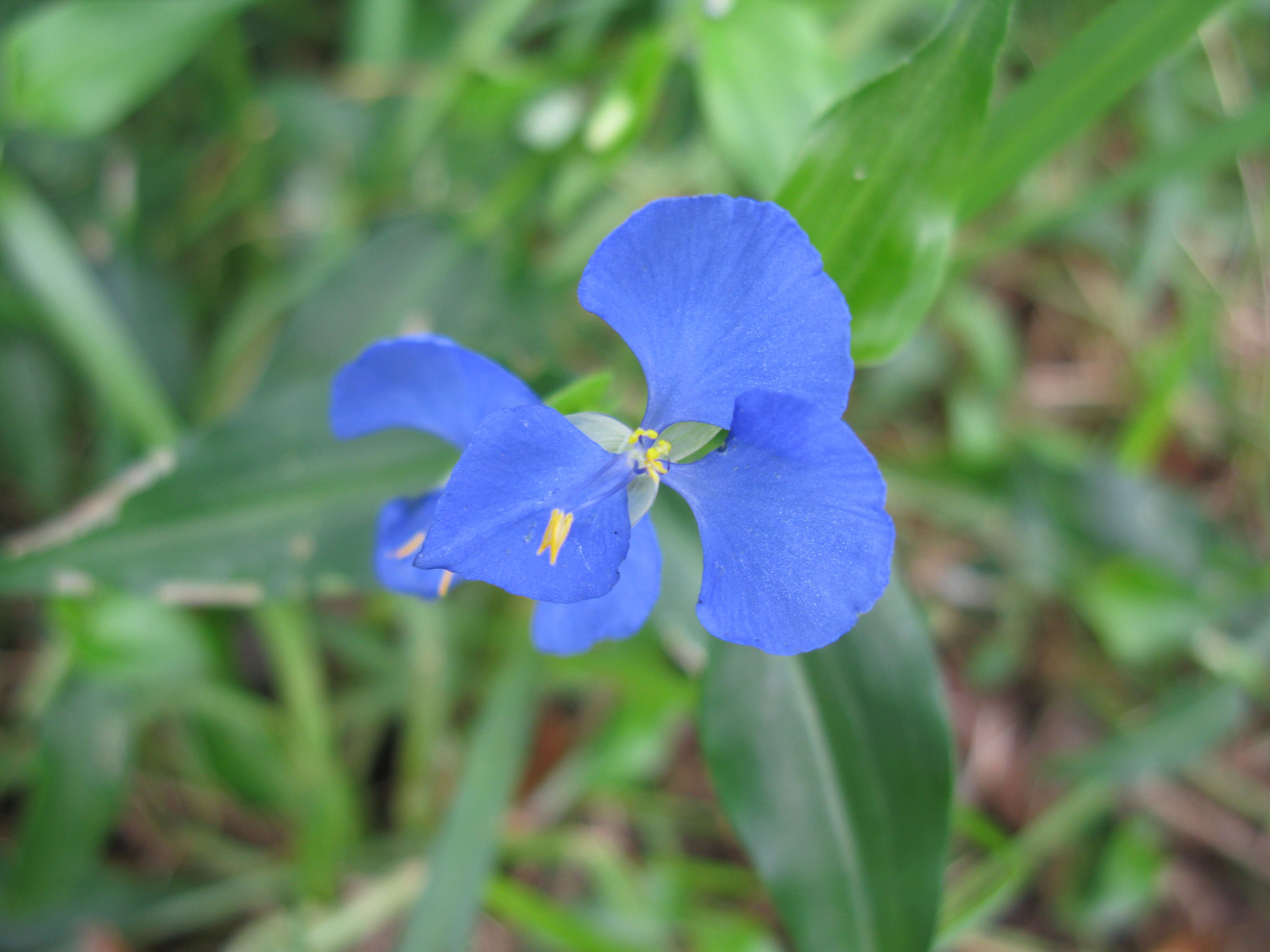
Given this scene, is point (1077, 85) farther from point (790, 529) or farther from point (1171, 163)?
point (790, 529)

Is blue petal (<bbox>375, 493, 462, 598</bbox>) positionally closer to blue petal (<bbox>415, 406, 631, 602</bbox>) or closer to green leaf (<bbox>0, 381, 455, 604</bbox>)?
blue petal (<bbox>415, 406, 631, 602</bbox>)

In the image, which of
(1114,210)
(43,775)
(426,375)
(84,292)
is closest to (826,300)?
(426,375)

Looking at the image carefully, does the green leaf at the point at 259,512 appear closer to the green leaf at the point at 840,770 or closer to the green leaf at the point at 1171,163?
the green leaf at the point at 840,770

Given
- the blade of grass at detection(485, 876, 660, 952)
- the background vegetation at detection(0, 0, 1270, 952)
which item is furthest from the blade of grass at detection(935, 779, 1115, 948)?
the blade of grass at detection(485, 876, 660, 952)

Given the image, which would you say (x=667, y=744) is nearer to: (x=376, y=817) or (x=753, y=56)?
(x=376, y=817)

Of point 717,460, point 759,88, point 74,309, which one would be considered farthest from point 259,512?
point 759,88

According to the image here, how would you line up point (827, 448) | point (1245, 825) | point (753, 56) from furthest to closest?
point (1245, 825) → point (753, 56) → point (827, 448)
